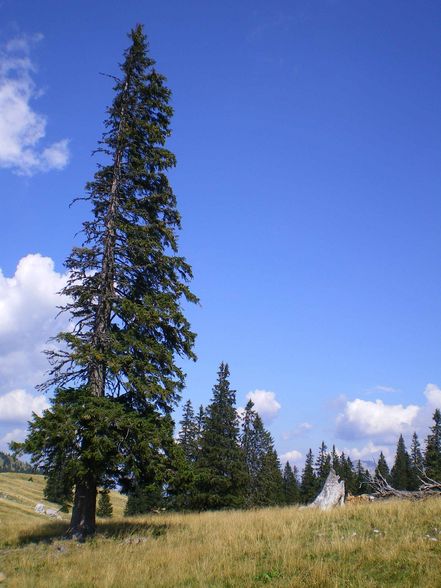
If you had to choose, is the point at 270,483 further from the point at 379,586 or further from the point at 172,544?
the point at 379,586

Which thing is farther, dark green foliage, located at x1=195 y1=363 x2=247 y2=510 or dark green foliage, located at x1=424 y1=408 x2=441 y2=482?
dark green foliage, located at x1=424 y1=408 x2=441 y2=482

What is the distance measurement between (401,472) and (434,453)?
1897 cm

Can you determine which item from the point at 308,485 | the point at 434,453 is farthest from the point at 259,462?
the point at 434,453

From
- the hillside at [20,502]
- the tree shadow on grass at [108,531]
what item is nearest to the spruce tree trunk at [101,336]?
the tree shadow on grass at [108,531]

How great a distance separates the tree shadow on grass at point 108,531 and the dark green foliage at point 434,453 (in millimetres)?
51106

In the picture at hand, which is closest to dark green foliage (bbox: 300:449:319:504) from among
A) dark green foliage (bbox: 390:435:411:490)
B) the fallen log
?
dark green foliage (bbox: 390:435:411:490)

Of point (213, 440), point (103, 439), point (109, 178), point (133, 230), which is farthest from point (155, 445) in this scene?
point (213, 440)

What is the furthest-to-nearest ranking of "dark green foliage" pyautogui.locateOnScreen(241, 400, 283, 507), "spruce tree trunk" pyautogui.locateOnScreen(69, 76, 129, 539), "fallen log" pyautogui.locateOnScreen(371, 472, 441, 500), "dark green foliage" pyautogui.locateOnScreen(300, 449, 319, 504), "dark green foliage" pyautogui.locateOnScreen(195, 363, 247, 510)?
"dark green foliage" pyautogui.locateOnScreen(300, 449, 319, 504), "dark green foliage" pyautogui.locateOnScreen(241, 400, 283, 507), "dark green foliage" pyautogui.locateOnScreen(195, 363, 247, 510), "fallen log" pyautogui.locateOnScreen(371, 472, 441, 500), "spruce tree trunk" pyautogui.locateOnScreen(69, 76, 129, 539)

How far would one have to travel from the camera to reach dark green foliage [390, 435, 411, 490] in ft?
275

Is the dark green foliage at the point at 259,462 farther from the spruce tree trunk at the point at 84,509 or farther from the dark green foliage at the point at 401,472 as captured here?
the spruce tree trunk at the point at 84,509

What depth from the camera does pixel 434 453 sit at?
73.1 metres

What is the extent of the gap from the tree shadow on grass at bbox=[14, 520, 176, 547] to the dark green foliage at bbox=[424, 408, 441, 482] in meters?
51.1

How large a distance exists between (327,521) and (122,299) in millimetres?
8900

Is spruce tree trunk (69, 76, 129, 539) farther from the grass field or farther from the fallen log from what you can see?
the fallen log
